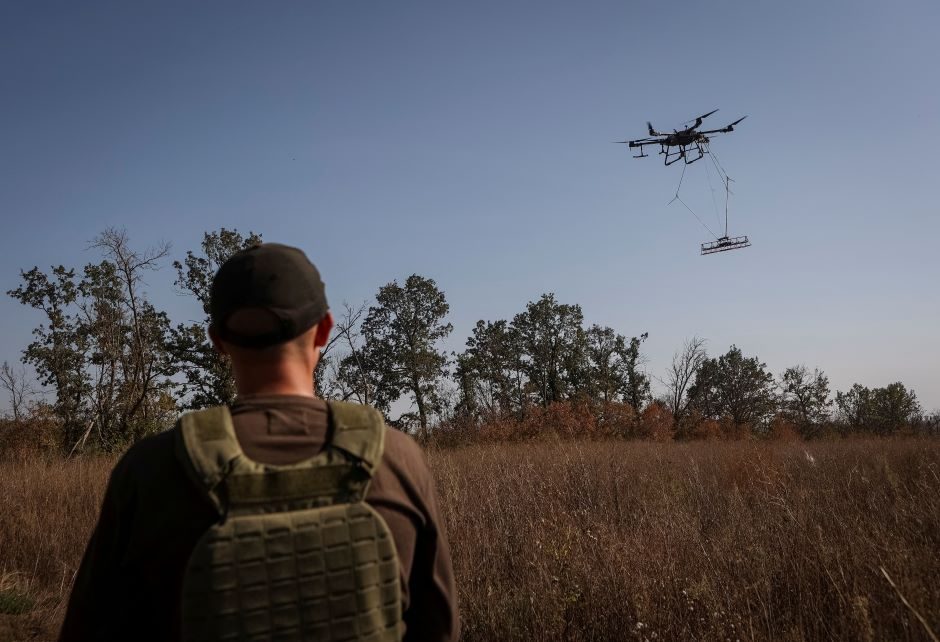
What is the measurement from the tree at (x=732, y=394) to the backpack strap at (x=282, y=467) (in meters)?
45.3

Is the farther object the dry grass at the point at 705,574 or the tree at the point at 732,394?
the tree at the point at 732,394

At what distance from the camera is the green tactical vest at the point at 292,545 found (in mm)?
1306

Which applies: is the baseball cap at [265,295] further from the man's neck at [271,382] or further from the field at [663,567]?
the field at [663,567]

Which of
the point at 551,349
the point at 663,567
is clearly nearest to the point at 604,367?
the point at 551,349

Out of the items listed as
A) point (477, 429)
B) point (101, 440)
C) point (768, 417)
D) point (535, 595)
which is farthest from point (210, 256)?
point (768, 417)

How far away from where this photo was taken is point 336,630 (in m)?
1.41

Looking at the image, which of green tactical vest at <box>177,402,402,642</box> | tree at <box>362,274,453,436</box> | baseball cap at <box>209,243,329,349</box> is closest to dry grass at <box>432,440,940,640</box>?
green tactical vest at <box>177,402,402,642</box>

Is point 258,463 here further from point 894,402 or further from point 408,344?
point 894,402

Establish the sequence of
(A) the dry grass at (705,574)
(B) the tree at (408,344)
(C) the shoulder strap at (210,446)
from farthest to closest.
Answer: (B) the tree at (408,344) → (A) the dry grass at (705,574) → (C) the shoulder strap at (210,446)

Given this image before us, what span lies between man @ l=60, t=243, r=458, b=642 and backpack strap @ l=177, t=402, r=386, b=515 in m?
0.02

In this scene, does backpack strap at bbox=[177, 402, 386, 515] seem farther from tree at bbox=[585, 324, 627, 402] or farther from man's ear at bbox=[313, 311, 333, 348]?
tree at bbox=[585, 324, 627, 402]

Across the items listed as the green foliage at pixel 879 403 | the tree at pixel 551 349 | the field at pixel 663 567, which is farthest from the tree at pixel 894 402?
the field at pixel 663 567

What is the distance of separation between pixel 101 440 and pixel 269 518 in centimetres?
2325

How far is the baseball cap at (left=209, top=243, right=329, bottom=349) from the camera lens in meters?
1.46
